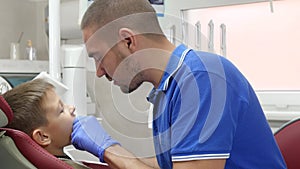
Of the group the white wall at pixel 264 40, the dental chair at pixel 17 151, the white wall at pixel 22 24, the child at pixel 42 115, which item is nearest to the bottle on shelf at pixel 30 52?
the white wall at pixel 22 24

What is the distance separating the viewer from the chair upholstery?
4.63 ft

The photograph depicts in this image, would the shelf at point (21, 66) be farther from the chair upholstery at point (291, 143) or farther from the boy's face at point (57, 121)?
the chair upholstery at point (291, 143)

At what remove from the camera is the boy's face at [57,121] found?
125 centimetres

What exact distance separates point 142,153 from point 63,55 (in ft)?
2.59

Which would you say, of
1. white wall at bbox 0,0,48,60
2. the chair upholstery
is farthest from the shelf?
the chair upholstery

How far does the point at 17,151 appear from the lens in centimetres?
77

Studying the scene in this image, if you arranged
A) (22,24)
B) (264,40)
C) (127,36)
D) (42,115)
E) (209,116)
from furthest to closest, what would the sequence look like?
(22,24), (264,40), (42,115), (127,36), (209,116)

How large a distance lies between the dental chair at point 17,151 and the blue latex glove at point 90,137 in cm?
40

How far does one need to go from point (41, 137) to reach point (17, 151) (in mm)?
471

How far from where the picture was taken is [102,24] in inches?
42.7

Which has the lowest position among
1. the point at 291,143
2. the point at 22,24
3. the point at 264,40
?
the point at 291,143

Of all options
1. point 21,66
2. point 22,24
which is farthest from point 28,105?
point 22,24

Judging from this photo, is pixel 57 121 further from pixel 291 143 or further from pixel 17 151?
pixel 291 143

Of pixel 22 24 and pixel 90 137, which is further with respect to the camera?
pixel 22 24
